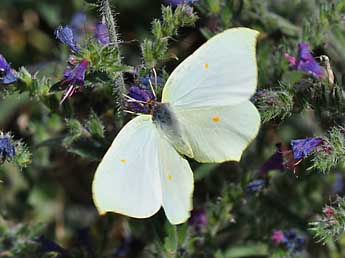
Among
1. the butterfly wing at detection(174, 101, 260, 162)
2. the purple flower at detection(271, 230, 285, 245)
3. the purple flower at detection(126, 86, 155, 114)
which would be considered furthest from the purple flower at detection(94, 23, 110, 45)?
the purple flower at detection(271, 230, 285, 245)

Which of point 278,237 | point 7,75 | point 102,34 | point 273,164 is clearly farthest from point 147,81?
point 278,237

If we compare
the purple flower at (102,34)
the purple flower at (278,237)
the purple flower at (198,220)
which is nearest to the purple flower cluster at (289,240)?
the purple flower at (278,237)

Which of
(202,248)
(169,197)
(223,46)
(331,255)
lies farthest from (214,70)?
(331,255)

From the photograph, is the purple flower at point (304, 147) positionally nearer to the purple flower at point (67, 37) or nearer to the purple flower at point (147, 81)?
the purple flower at point (147, 81)

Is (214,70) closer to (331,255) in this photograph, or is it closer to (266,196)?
(266,196)

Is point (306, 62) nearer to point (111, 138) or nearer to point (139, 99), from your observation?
point (139, 99)

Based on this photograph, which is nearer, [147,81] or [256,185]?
[147,81]
